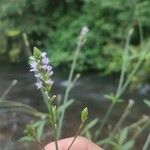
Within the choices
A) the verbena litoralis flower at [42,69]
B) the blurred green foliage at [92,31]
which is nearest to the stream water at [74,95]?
the blurred green foliage at [92,31]

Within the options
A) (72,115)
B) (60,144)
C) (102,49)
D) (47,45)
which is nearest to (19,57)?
(47,45)

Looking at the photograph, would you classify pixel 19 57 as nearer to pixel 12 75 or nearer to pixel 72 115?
pixel 12 75

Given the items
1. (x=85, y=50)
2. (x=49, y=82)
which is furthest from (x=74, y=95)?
(x=49, y=82)

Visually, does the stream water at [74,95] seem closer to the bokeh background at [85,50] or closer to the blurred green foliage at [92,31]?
the bokeh background at [85,50]

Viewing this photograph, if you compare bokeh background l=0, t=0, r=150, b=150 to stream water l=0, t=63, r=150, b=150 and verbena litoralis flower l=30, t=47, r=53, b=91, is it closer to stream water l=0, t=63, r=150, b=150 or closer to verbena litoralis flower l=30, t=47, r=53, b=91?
stream water l=0, t=63, r=150, b=150

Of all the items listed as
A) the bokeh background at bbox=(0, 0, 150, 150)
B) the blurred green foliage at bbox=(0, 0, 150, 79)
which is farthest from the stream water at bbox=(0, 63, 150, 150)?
the blurred green foliage at bbox=(0, 0, 150, 79)
